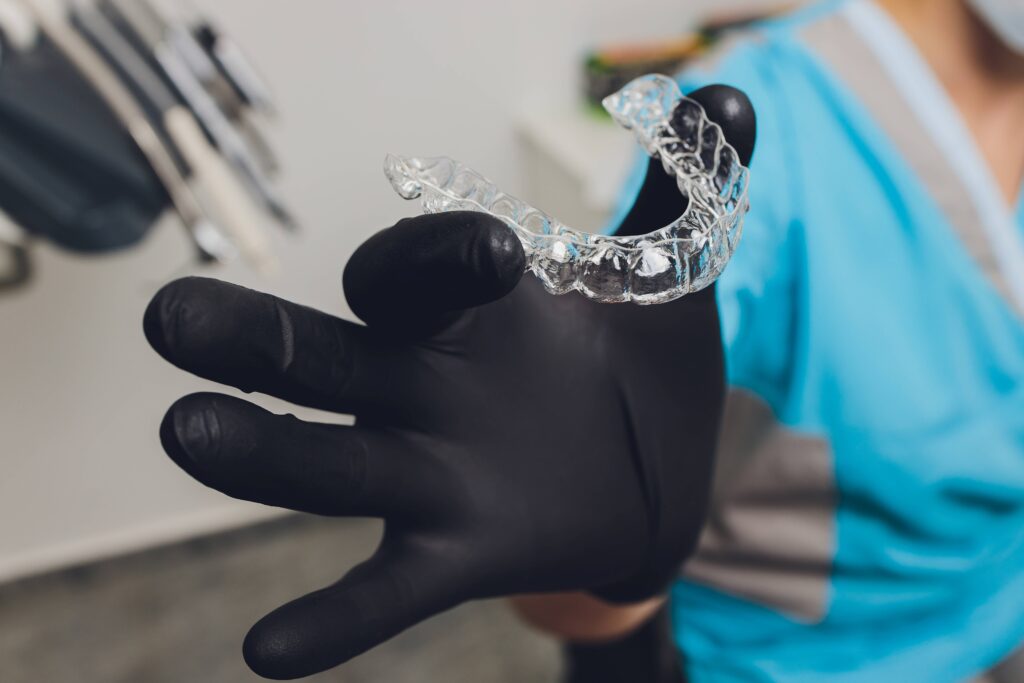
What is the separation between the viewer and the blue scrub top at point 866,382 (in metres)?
0.51

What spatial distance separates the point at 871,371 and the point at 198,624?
0.97 m

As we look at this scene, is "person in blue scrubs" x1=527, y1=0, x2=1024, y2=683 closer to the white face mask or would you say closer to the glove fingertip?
the white face mask

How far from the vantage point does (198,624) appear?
109cm

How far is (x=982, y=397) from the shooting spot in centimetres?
53

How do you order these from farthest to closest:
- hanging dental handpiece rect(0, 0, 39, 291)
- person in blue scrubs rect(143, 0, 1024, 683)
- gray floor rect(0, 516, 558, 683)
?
gray floor rect(0, 516, 558, 683) → hanging dental handpiece rect(0, 0, 39, 291) → person in blue scrubs rect(143, 0, 1024, 683)

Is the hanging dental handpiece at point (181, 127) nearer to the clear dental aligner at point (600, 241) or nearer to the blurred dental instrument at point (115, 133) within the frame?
the blurred dental instrument at point (115, 133)

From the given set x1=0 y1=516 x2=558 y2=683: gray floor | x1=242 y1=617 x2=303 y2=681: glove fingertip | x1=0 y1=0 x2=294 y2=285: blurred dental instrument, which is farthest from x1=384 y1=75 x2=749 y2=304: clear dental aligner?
x1=0 y1=516 x2=558 y2=683: gray floor

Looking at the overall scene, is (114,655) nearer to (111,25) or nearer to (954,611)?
(111,25)

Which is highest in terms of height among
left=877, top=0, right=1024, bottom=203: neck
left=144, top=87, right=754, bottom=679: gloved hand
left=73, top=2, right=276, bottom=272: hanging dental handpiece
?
left=73, top=2, right=276, bottom=272: hanging dental handpiece

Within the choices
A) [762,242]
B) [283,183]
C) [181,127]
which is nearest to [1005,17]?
[762,242]

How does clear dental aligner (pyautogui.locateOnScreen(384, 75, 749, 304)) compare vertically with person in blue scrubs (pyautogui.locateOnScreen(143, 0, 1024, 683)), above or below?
above

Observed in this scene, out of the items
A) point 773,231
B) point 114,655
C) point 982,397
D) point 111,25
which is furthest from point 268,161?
point 114,655

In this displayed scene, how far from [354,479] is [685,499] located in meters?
0.18

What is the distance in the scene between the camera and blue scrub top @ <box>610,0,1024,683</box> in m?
0.51
